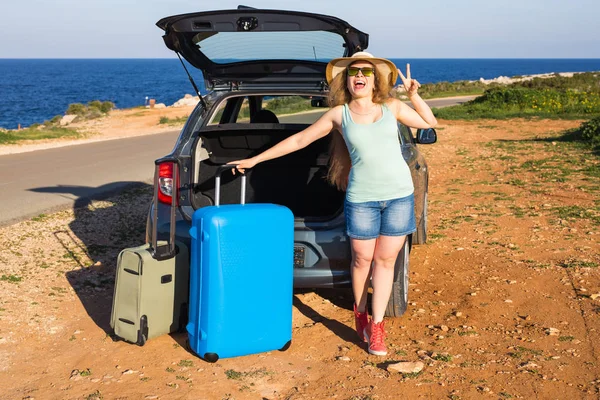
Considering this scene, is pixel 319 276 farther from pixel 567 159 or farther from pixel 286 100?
pixel 567 159

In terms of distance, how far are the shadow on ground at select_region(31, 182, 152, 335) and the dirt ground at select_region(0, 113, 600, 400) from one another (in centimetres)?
2

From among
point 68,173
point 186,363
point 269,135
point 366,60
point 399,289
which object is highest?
point 366,60

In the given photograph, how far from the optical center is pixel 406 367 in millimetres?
4418

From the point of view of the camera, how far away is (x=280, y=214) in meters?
4.61

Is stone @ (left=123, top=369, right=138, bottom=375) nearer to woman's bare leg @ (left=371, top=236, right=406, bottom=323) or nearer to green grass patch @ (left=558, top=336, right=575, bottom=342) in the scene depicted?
woman's bare leg @ (left=371, top=236, right=406, bottom=323)

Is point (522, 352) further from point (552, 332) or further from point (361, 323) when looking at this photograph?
point (361, 323)

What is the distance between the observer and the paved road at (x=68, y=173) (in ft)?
32.9

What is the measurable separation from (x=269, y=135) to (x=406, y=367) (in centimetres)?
236

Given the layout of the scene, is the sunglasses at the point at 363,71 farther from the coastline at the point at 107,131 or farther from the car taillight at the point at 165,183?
the coastline at the point at 107,131

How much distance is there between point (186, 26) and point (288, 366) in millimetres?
2404

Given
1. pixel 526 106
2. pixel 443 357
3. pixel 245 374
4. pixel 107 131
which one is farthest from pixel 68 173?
pixel 526 106

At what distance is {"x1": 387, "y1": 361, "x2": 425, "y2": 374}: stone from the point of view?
4.39 meters

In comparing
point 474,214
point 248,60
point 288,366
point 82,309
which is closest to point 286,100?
point 248,60

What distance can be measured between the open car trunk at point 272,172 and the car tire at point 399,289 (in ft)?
2.81
